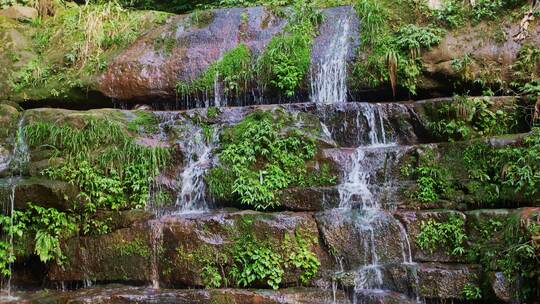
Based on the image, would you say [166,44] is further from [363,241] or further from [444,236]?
[444,236]

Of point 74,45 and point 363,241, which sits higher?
point 74,45

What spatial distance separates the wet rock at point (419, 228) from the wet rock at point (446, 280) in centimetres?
31

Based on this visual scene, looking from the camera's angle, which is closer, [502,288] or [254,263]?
[502,288]

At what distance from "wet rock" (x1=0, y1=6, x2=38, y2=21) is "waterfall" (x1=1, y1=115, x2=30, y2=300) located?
5.15 metres

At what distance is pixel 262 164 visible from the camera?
23.4 ft

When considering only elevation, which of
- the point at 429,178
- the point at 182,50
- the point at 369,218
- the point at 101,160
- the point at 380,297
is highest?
the point at 182,50

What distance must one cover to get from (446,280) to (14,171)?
6.10 m

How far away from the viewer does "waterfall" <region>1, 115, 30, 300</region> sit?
6.46 meters

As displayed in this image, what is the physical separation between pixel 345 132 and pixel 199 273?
339 centimetres

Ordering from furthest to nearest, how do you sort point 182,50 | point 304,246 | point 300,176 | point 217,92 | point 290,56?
point 182,50 → point 217,92 → point 290,56 → point 300,176 → point 304,246

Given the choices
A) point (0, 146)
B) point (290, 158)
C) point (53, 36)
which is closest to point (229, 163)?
point (290, 158)

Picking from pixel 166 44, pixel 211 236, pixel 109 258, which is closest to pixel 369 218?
pixel 211 236

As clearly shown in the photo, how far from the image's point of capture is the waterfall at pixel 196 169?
7051 millimetres

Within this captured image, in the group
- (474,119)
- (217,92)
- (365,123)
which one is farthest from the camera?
(217,92)
